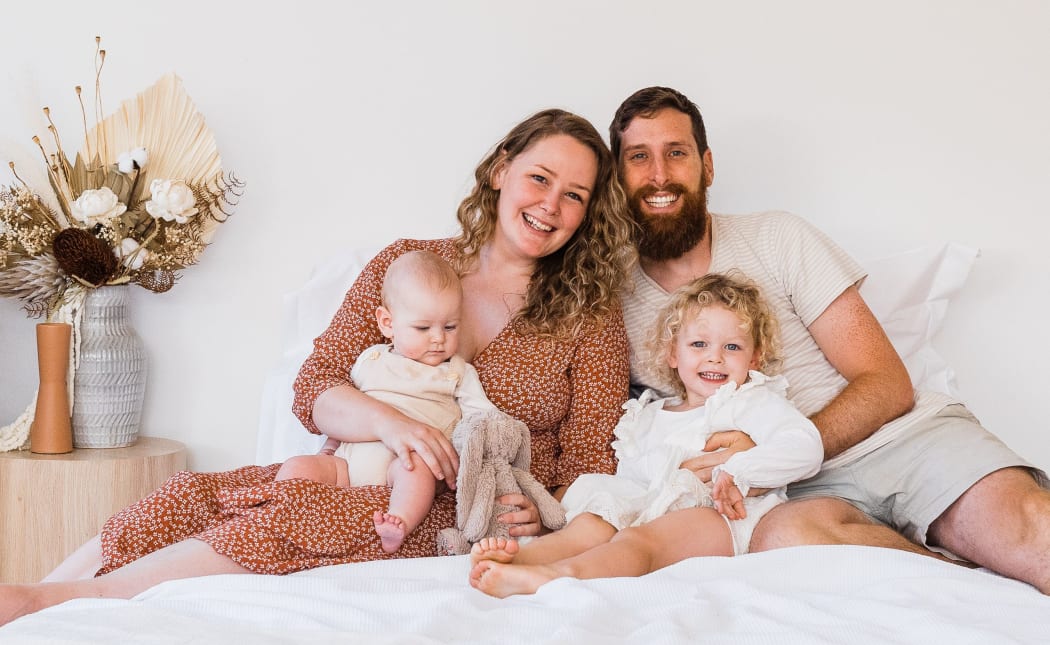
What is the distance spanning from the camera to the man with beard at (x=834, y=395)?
1.82m

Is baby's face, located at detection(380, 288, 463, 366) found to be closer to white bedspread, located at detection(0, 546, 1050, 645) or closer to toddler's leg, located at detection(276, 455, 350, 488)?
toddler's leg, located at detection(276, 455, 350, 488)

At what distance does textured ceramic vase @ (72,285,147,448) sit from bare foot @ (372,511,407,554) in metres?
1.18

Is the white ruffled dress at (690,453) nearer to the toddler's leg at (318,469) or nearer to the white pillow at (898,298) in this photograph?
the toddler's leg at (318,469)

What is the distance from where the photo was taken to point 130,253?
2531mm

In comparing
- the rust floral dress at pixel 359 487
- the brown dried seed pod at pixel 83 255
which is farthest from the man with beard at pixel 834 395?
the brown dried seed pod at pixel 83 255

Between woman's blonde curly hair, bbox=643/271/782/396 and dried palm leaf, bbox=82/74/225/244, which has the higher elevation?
dried palm leaf, bbox=82/74/225/244

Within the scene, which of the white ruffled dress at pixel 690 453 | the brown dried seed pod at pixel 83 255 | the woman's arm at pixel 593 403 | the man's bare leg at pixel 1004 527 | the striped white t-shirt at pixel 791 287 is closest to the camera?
the man's bare leg at pixel 1004 527

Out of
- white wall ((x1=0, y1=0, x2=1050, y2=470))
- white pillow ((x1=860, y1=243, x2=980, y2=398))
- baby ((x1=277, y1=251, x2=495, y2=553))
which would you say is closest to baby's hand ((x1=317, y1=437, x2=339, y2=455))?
baby ((x1=277, y1=251, x2=495, y2=553))

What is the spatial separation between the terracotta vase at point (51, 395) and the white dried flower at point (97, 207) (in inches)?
10.9

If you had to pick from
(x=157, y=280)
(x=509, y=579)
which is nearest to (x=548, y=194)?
(x=509, y=579)

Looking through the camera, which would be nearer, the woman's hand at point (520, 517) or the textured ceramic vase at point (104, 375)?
the woman's hand at point (520, 517)

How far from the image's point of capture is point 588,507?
1.88 metres

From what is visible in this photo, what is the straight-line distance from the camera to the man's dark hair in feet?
7.66

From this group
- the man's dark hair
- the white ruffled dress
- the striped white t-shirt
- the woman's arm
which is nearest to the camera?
the white ruffled dress
